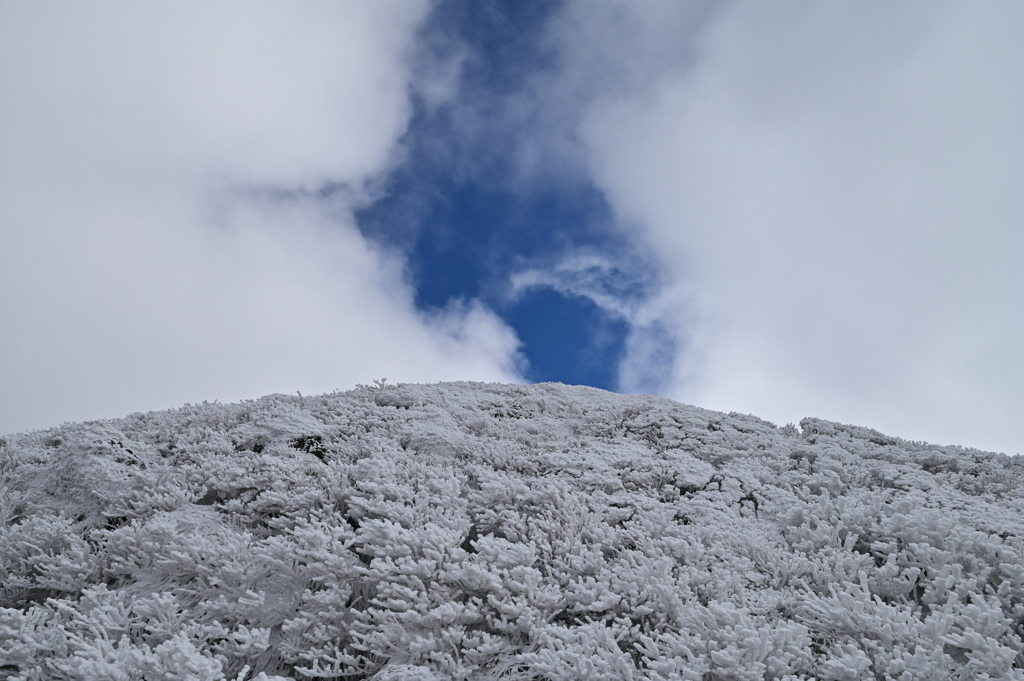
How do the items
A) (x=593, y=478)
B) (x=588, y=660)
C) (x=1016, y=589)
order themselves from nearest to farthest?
(x=588, y=660), (x=1016, y=589), (x=593, y=478)

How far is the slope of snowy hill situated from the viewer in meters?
3.69

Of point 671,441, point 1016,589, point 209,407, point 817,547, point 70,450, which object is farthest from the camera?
point 209,407

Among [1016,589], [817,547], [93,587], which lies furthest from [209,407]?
[1016,589]

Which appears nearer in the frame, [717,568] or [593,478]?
[717,568]

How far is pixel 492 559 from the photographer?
15.1 ft

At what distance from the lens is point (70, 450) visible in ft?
24.2

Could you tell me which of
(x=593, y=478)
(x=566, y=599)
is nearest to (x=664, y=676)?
(x=566, y=599)

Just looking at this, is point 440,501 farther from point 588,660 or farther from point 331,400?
point 331,400

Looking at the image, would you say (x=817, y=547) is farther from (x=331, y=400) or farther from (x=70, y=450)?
(x=70, y=450)

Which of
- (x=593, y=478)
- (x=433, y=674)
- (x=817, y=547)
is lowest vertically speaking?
(x=433, y=674)

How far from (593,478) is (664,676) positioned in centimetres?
294

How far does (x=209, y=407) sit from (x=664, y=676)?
897cm

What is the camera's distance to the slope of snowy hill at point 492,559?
3691mm

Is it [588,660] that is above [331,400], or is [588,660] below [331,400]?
below
